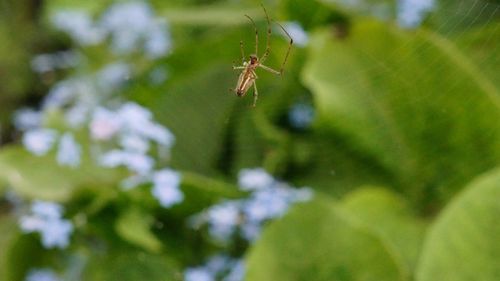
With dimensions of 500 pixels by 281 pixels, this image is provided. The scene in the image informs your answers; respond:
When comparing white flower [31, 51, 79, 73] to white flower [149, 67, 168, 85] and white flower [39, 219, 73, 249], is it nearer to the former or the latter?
white flower [149, 67, 168, 85]

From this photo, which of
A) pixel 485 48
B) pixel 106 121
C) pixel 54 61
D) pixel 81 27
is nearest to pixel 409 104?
pixel 485 48

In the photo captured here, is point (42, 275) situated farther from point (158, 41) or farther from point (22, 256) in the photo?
point (158, 41)

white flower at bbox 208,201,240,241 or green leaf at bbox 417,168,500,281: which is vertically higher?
white flower at bbox 208,201,240,241

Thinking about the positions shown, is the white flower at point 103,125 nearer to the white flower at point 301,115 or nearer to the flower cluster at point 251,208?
the flower cluster at point 251,208

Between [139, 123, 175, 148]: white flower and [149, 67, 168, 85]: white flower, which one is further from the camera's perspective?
[149, 67, 168, 85]: white flower

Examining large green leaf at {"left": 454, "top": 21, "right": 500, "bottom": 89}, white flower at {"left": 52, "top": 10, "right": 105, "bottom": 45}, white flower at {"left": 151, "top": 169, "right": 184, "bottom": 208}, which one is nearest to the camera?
white flower at {"left": 151, "top": 169, "right": 184, "bottom": 208}

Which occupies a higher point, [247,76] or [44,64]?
[44,64]

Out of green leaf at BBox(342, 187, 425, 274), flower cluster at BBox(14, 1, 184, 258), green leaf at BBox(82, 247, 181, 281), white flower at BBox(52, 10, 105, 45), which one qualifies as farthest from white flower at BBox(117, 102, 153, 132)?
white flower at BBox(52, 10, 105, 45)

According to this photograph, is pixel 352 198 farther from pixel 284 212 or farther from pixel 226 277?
pixel 226 277
